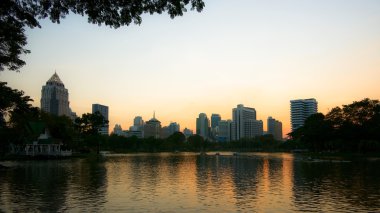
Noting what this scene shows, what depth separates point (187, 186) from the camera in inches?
1288

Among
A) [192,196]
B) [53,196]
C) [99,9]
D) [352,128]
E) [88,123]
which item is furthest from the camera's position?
[88,123]

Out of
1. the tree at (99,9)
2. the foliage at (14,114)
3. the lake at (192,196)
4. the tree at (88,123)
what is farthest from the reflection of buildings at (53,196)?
the tree at (88,123)

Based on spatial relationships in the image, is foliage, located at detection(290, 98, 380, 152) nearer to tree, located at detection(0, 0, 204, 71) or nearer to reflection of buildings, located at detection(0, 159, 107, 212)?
reflection of buildings, located at detection(0, 159, 107, 212)

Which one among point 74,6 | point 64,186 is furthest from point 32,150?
point 74,6

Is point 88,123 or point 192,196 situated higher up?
point 88,123

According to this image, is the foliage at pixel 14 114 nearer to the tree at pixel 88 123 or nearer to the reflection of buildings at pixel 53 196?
the reflection of buildings at pixel 53 196

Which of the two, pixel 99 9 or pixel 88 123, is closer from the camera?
pixel 99 9

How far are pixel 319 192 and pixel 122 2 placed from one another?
69.4 feet

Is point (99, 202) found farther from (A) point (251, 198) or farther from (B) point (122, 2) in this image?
(B) point (122, 2)

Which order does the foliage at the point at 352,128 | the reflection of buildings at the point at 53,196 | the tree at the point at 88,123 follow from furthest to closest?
the tree at the point at 88,123 → the foliage at the point at 352,128 → the reflection of buildings at the point at 53,196

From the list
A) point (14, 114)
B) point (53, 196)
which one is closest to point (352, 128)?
point (14, 114)

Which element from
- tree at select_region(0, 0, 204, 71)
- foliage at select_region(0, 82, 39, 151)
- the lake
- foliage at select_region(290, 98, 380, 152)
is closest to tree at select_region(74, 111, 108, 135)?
foliage at select_region(0, 82, 39, 151)

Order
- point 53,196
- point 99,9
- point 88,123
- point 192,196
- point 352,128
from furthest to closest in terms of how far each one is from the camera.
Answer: point 88,123 → point 352,128 → point 192,196 → point 53,196 → point 99,9

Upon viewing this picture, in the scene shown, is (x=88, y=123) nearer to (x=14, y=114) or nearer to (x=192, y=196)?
(x=14, y=114)
